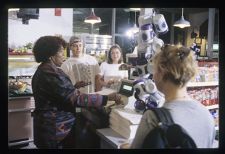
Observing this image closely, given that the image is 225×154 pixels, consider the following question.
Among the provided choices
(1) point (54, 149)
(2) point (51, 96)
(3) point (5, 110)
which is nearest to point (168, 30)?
(2) point (51, 96)

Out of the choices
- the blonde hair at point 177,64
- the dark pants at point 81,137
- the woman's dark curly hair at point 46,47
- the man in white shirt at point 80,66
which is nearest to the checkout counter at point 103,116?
the dark pants at point 81,137

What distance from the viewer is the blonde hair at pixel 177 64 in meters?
2.00

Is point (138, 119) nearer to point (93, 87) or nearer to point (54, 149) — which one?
point (93, 87)

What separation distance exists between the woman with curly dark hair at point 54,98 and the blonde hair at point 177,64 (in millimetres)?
448

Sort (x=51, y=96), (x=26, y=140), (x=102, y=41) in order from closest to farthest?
(x=51, y=96) < (x=102, y=41) < (x=26, y=140)

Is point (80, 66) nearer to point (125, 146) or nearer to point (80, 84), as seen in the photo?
point (80, 84)

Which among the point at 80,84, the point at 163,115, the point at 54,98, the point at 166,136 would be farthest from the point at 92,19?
the point at 166,136

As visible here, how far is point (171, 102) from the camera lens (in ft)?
6.49

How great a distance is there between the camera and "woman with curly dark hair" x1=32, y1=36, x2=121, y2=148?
7.22 ft

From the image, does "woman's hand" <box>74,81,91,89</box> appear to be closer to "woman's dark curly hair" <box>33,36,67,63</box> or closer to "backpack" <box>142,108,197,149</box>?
"woman's dark curly hair" <box>33,36,67,63</box>

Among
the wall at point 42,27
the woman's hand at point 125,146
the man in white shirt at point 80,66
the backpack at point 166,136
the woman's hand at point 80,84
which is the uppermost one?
the wall at point 42,27

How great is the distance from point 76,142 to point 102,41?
0.81 m

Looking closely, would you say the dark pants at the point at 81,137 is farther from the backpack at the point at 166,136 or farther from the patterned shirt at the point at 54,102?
the backpack at the point at 166,136

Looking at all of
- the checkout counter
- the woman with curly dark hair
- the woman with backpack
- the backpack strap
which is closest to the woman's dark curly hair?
the woman with curly dark hair
